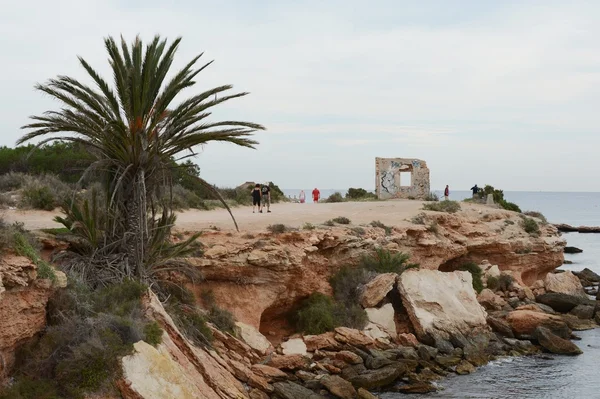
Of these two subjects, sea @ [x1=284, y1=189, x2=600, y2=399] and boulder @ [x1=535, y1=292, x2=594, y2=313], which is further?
boulder @ [x1=535, y1=292, x2=594, y2=313]

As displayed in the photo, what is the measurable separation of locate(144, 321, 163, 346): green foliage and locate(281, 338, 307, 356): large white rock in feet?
18.3

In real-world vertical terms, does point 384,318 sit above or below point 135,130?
below

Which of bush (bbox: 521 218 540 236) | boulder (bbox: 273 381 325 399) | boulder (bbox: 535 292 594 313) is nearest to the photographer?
boulder (bbox: 273 381 325 399)

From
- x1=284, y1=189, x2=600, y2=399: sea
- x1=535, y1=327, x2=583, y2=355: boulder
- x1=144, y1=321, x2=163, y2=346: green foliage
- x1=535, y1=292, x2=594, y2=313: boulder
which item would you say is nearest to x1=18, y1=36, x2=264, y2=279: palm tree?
x1=144, y1=321, x2=163, y2=346: green foliage

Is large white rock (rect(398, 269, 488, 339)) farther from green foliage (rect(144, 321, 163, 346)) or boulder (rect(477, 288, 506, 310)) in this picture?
green foliage (rect(144, 321, 163, 346))

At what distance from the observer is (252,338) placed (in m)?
16.3

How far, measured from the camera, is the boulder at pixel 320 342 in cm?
1712

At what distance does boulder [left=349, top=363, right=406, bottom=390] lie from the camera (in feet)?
51.4

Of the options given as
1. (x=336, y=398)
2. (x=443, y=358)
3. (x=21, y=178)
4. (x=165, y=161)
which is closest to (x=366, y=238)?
(x=443, y=358)

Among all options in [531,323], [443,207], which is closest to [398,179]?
[443,207]

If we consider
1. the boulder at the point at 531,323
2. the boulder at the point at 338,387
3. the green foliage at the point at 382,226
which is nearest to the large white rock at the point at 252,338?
the boulder at the point at 338,387

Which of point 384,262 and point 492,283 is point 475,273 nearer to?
point 492,283

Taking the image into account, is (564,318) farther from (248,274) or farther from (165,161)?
(165,161)

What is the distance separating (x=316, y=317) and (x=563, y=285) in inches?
607
